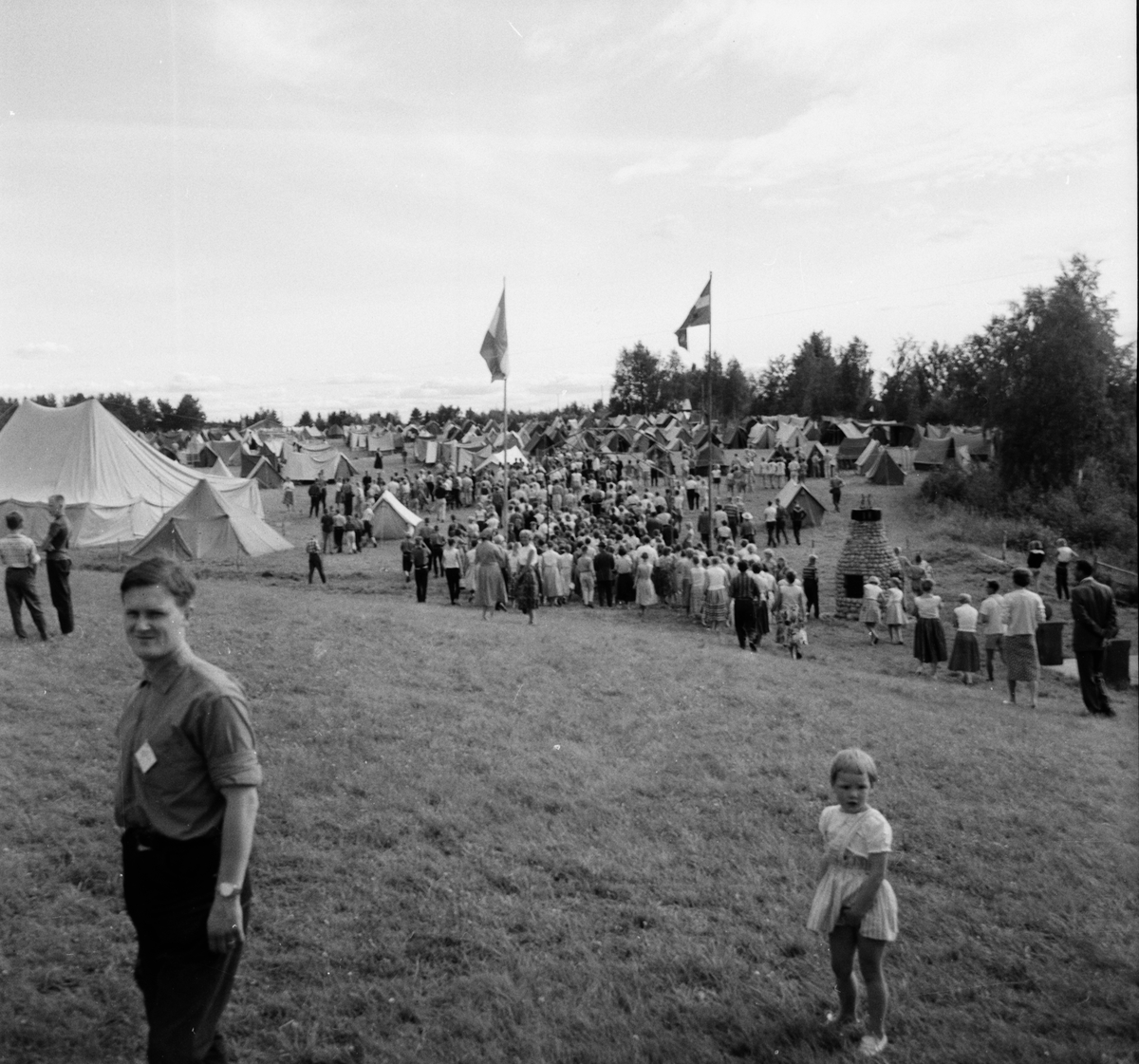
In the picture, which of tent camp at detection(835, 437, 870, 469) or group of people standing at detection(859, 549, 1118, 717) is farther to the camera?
tent camp at detection(835, 437, 870, 469)

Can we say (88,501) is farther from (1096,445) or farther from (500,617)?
(1096,445)

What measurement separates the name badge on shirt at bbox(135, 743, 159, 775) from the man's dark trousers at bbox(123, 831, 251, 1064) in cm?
21

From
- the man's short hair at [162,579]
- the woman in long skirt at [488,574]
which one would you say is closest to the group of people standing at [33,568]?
the woman in long skirt at [488,574]

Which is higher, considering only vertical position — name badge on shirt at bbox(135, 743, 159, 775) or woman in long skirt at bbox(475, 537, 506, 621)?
name badge on shirt at bbox(135, 743, 159, 775)

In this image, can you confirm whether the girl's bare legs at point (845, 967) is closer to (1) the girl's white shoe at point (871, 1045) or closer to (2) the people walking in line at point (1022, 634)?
(1) the girl's white shoe at point (871, 1045)

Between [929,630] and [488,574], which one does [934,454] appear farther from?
[488,574]

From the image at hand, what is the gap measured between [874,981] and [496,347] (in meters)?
17.3

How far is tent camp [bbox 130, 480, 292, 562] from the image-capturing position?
68.3 feet

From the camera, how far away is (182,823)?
8.84ft

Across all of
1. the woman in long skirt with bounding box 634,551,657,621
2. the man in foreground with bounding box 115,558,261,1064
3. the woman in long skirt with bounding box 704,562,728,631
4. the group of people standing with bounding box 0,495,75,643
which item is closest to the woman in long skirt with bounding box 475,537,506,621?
the woman in long skirt with bounding box 634,551,657,621

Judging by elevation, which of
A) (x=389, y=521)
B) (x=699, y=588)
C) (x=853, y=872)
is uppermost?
(x=853, y=872)

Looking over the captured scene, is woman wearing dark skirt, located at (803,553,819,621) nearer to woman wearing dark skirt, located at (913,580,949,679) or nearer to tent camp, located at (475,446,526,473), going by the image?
woman wearing dark skirt, located at (913,580,949,679)

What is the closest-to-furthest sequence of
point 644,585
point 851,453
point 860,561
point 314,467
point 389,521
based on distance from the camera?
point 644,585 < point 860,561 < point 389,521 < point 314,467 < point 851,453

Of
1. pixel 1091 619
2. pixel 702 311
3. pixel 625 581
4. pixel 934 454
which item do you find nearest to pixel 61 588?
pixel 625 581
